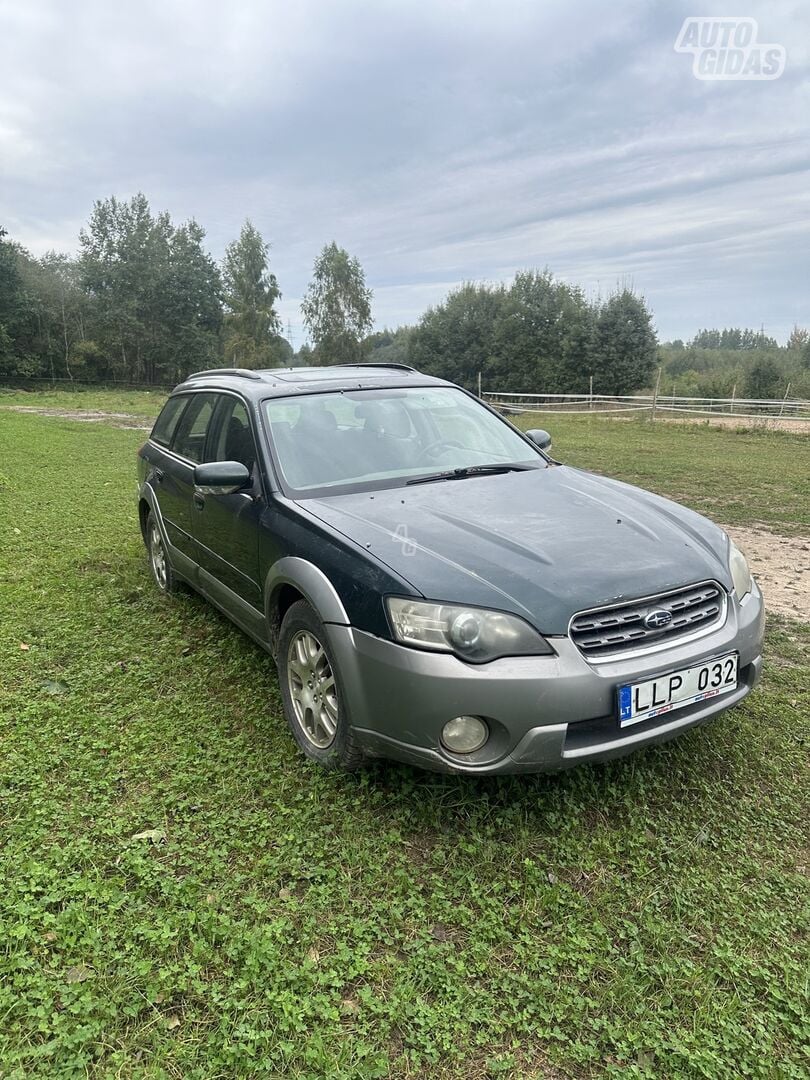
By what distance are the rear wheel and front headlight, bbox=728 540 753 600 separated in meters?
3.35

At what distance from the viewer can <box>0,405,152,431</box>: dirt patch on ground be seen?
1998 centimetres

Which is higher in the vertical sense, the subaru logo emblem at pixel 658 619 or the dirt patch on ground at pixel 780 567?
the subaru logo emblem at pixel 658 619

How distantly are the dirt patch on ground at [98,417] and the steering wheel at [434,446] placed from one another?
16233 mm

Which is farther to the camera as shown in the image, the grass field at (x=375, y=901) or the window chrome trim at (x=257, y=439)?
the window chrome trim at (x=257, y=439)

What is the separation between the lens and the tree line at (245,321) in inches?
1726

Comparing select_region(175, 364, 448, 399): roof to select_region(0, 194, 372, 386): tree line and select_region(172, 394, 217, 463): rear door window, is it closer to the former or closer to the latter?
select_region(172, 394, 217, 463): rear door window

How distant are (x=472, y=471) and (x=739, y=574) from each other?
128 centimetres

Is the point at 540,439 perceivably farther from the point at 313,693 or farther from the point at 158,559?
the point at 158,559

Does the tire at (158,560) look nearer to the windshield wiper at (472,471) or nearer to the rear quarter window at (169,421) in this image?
the rear quarter window at (169,421)

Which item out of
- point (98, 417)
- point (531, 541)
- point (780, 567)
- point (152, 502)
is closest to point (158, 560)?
point (152, 502)

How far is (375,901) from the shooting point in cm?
221

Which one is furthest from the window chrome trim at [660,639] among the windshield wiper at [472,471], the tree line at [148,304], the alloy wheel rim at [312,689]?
the tree line at [148,304]

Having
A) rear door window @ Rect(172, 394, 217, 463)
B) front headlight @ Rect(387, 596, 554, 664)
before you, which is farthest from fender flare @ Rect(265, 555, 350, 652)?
rear door window @ Rect(172, 394, 217, 463)

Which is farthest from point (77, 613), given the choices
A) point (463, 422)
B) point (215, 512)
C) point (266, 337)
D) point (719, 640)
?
point (266, 337)
